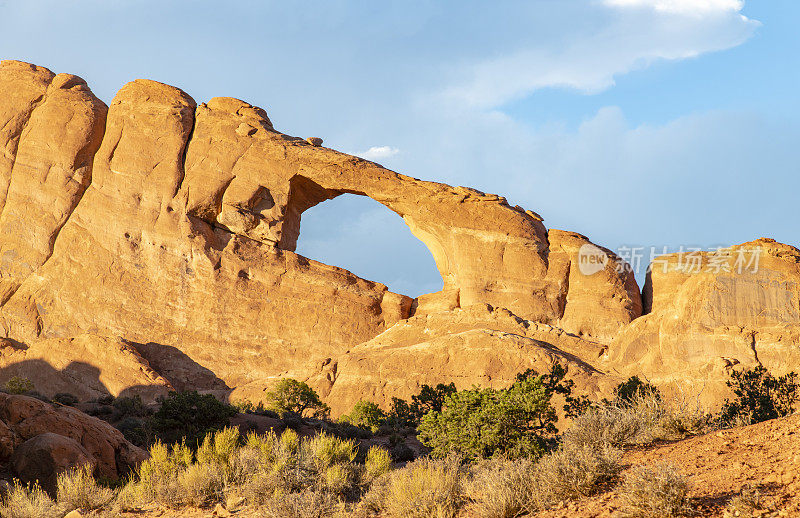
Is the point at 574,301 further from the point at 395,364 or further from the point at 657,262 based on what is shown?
the point at 395,364

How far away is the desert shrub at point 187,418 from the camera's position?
1872 centimetres

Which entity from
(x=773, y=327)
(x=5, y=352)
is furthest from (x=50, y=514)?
(x=773, y=327)

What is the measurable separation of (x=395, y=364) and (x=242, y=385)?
828 centimetres

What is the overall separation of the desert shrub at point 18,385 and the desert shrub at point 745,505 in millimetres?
24506

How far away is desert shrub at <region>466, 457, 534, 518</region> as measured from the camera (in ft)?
25.9

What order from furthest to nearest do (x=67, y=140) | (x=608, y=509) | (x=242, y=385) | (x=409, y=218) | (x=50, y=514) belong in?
(x=409, y=218) < (x=67, y=140) < (x=242, y=385) < (x=50, y=514) < (x=608, y=509)

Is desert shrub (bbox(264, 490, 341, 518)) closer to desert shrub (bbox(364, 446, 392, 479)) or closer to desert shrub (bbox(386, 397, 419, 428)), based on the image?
desert shrub (bbox(364, 446, 392, 479))

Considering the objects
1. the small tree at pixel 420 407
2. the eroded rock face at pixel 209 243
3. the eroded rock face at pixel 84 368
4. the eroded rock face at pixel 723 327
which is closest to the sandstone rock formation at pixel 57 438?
the small tree at pixel 420 407

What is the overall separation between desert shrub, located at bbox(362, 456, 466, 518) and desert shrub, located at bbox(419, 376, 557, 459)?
3.56 m

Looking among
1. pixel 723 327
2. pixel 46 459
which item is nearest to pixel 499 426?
pixel 46 459

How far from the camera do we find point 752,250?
3716 centimetres

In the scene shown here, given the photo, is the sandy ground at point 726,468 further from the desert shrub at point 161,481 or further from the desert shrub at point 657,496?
the desert shrub at point 161,481

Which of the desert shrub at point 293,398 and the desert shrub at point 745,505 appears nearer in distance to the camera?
the desert shrub at point 745,505

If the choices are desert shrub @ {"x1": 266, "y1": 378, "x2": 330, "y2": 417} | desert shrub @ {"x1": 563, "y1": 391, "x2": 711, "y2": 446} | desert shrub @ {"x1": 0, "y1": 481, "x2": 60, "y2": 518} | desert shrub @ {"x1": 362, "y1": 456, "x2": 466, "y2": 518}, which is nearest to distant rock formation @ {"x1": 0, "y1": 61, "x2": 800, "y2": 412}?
desert shrub @ {"x1": 266, "y1": 378, "x2": 330, "y2": 417}
